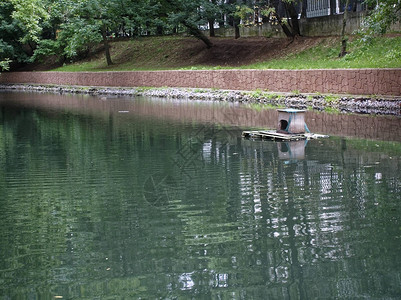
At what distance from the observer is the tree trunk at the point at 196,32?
1610 inches

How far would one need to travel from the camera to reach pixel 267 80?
30594 mm

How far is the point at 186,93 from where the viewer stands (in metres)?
35.3

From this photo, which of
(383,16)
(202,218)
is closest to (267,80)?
(383,16)

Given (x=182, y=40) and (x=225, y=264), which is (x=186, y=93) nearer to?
(x=182, y=40)

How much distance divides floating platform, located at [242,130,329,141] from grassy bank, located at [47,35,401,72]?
8979mm

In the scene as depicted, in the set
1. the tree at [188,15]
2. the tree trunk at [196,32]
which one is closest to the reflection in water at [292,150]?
the tree at [188,15]

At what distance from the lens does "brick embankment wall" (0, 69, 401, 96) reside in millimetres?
24281

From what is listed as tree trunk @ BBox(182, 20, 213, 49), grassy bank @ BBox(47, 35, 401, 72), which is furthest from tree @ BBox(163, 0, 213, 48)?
grassy bank @ BBox(47, 35, 401, 72)

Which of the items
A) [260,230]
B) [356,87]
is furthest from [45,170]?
[356,87]

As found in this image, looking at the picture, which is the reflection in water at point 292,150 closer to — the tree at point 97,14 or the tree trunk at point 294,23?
the tree trunk at point 294,23

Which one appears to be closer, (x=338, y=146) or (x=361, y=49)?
(x=338, y=146)

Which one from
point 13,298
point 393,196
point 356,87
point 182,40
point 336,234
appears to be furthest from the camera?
point 182,40

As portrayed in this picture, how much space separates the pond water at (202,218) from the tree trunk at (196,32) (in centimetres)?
2499

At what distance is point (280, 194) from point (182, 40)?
39554 millimetres
